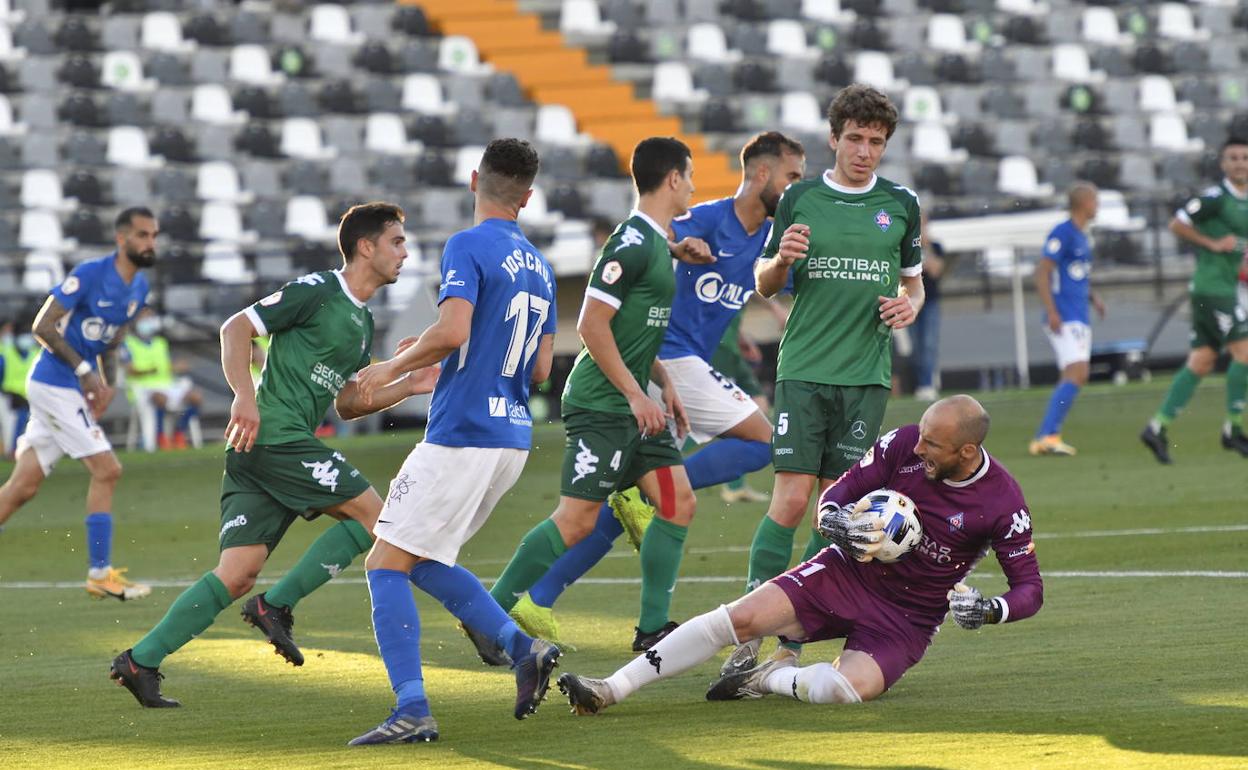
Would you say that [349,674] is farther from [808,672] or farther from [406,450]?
[406,450]

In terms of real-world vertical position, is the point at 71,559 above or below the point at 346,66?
below

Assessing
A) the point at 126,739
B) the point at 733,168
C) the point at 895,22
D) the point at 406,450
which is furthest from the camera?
the point at 895,22

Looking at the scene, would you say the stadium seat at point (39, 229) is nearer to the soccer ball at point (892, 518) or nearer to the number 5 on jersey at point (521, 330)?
the number 5 on jersey at point (521, 330)

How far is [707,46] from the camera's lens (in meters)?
28.4

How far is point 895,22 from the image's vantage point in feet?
96.3

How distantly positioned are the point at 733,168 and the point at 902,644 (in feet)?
67.2

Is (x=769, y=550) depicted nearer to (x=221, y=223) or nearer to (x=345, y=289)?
(x=345, y=289)

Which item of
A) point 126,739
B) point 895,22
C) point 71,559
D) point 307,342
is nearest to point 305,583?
point 307,342

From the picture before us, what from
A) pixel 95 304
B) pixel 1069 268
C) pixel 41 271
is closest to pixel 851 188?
pixel 95 304

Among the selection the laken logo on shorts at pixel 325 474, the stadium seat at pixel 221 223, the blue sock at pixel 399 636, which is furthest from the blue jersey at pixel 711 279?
the stadium seat at pixel 221 223

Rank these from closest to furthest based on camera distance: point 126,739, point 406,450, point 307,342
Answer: point 126,739
point 307,342
point 406,450

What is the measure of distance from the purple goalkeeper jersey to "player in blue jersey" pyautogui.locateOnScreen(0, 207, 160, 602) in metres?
5.30

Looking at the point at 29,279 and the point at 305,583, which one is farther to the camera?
the point at 29,279

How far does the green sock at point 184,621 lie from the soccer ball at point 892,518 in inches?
98.0
